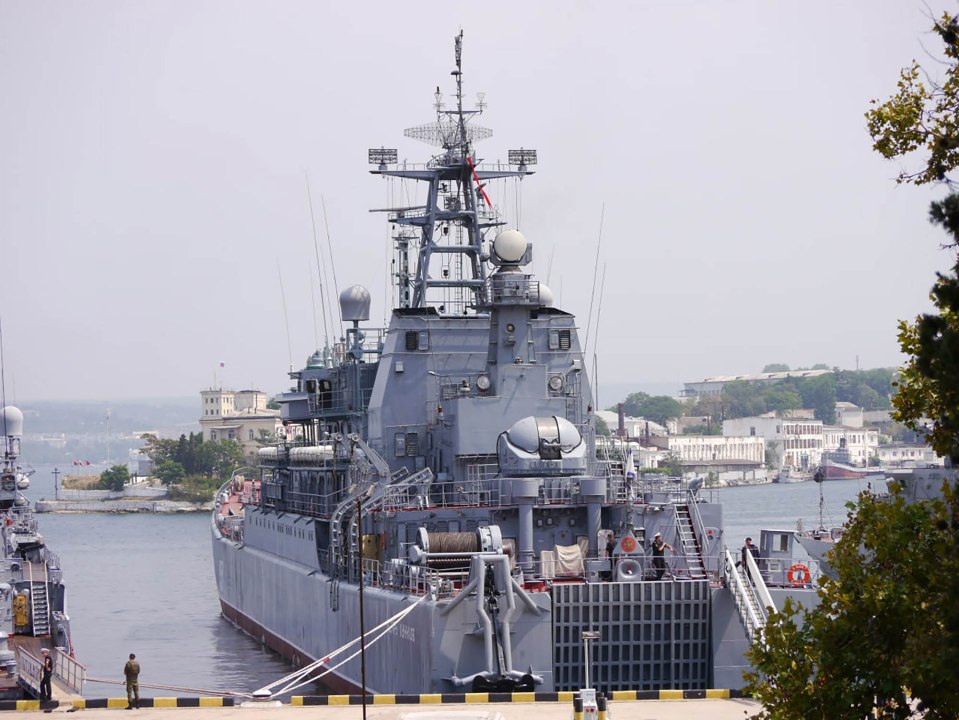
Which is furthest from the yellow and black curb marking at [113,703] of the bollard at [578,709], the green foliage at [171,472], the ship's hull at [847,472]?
the ship's hull at [847,472]

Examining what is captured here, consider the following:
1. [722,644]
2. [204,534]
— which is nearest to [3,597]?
[722,644]

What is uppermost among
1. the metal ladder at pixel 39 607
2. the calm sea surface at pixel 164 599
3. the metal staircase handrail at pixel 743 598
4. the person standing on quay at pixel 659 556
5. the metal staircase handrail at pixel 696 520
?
the metal staircase handrail at pixel 696 520

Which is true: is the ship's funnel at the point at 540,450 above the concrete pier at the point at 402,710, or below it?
above

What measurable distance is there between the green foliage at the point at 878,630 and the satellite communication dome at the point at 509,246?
786 inches

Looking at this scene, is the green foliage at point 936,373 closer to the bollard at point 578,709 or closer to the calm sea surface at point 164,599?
the bollard at point 578,709

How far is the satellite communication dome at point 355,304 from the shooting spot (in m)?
45.4

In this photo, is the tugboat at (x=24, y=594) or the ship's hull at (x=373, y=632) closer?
the ship's hull at (x=373, y=632)

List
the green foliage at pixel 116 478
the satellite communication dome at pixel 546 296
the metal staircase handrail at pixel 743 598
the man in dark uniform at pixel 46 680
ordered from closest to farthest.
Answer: the man in dark uniform at pixel 46 680 < the metal staircase handrail at pixel 743 598 < the satellite communication dome at pixel 546 296 < the green foliage at pixel 116 478

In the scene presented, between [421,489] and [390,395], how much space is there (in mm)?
4956

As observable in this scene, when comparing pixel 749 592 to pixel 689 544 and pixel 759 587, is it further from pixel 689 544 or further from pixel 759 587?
pixel 689 544

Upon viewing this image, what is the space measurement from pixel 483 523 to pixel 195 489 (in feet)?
438

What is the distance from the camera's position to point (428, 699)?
25.5m

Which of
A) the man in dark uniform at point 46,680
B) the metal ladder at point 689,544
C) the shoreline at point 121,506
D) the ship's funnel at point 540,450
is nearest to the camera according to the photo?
the man in dark uniform at point 46,680

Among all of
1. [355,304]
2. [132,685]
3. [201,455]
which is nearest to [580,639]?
[132,685]
